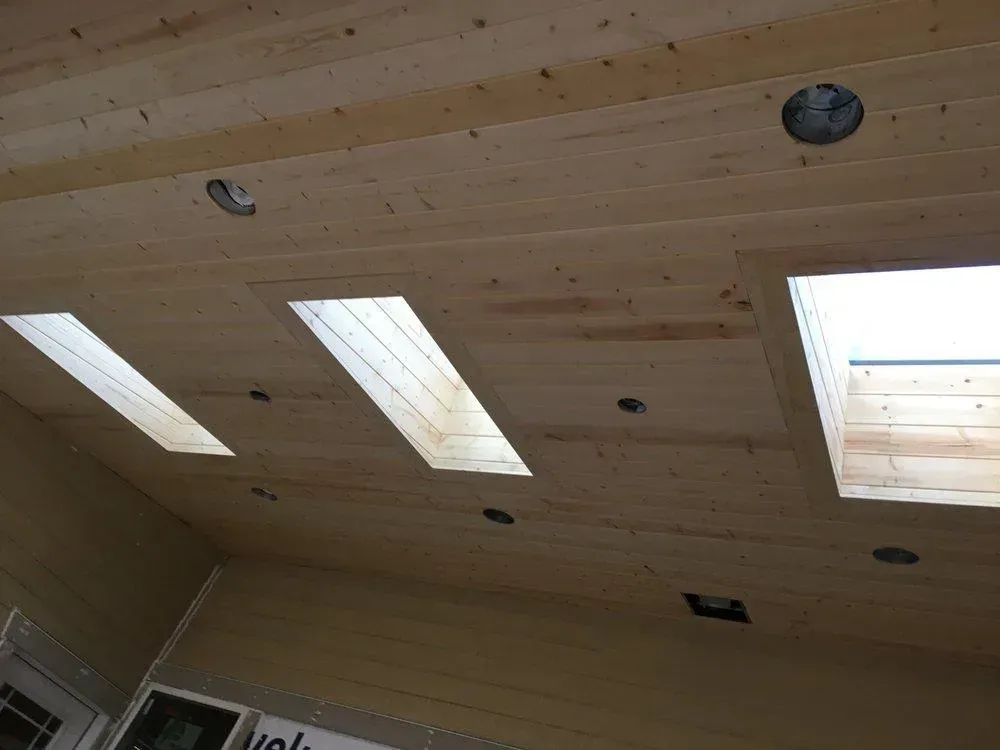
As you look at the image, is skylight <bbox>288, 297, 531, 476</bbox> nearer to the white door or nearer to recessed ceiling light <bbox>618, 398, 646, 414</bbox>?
recessed ceiling light <bbox>618, 398, 646, 414</bbox>

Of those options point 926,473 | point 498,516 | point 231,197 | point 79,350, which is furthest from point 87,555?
point 926,473

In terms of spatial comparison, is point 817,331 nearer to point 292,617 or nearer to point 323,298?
point 323,298

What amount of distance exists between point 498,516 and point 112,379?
2.02 m

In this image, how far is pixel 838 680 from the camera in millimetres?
3480

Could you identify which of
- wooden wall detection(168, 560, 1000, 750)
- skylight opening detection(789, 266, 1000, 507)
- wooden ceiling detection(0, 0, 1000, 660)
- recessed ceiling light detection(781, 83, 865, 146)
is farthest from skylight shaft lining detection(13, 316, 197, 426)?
recessed ceiling light detection(781, 83, 865, 146)

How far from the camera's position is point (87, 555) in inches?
192

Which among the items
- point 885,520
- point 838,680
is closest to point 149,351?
point 885,520

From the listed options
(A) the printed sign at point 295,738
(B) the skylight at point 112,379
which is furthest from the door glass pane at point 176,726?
(B) the skylight at point 112,379

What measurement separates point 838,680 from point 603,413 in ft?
5.50

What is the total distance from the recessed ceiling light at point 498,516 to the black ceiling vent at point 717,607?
82cm

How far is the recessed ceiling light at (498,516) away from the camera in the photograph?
3670 mm

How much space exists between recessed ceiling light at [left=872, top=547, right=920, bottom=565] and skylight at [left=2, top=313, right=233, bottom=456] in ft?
9.52

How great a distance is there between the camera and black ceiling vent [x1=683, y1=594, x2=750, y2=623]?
145 inches

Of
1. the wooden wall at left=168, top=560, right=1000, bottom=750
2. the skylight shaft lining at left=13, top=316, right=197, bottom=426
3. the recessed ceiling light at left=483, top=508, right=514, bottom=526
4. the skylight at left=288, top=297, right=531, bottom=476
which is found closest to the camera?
the skylight at left=288, top=297, right=531, bottom=476
